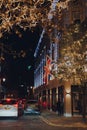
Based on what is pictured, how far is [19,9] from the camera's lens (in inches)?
655

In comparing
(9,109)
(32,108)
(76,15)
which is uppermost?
(76,15)

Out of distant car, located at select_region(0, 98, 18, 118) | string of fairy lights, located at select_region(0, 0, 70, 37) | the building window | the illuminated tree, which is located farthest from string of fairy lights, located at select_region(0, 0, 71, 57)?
the building window

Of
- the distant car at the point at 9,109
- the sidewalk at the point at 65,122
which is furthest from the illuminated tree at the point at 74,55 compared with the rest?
the distant car at the point at 9,109

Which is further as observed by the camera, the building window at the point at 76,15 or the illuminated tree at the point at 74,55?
the building window at the point at 76,15

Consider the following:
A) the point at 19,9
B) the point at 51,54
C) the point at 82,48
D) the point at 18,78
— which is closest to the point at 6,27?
the point at 19,9

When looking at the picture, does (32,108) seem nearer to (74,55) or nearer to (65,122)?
(65,122)

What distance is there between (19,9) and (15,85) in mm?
122185

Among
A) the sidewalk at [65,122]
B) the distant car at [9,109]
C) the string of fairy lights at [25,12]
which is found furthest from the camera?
the distant car at [9,109]

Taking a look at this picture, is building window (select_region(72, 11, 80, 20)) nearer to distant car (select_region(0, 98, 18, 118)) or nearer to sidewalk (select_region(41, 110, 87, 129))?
sidewalk (select_region(41, 110, 87, 129))

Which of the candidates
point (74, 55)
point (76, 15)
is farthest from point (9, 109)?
→ point (76, 15)

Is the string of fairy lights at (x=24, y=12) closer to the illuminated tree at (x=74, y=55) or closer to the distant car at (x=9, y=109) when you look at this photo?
the illuminated tree at (x=74, y=55)

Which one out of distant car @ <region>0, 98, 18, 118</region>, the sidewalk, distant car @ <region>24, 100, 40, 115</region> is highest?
distant car @ <region>24, 100, 40, 115</region>

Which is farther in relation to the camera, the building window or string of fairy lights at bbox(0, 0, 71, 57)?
the building window

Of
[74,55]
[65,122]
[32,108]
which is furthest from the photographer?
[32,108]
